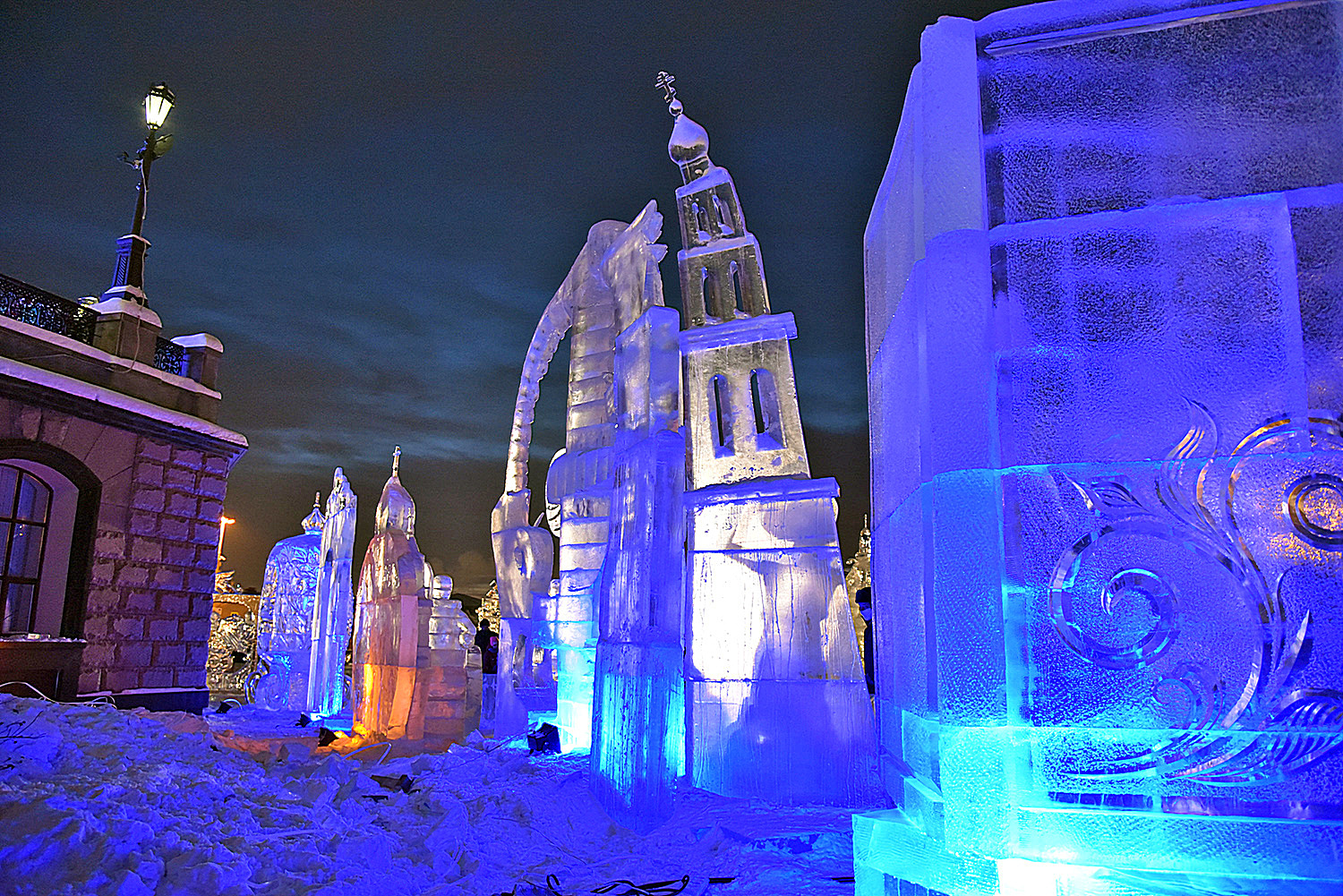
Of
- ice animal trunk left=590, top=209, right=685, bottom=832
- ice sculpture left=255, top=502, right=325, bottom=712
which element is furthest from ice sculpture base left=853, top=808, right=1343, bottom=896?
ice sculpture left=255, top=502, right=325, bottom=712

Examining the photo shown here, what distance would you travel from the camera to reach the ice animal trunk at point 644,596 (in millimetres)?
5304

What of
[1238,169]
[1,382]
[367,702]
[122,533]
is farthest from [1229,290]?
[122,533]

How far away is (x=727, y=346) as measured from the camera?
7.24 metres

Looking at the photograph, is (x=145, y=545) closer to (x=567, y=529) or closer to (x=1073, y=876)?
(x=567, y=529)

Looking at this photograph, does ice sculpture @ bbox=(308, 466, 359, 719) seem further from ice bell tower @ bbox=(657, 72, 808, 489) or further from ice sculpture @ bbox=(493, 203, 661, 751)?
ice bell tower @ bbox=(657, 72, 808, 489)

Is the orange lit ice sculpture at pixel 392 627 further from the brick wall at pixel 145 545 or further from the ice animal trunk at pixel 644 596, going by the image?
the ice animal trunk at pixel 644 596

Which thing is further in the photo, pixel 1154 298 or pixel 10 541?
pixel 10 541

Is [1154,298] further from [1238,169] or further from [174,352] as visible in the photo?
[174,352]

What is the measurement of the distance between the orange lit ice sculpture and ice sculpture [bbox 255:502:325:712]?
364 centimetres

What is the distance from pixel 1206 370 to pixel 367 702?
9800 millimetres

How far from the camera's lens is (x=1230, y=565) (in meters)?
1.92

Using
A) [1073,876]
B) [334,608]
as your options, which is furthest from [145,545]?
[1073,876]

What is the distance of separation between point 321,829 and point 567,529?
495 cm

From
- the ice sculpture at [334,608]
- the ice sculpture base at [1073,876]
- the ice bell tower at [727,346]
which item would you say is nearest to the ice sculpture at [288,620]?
the ice sculpture at [334,608]
